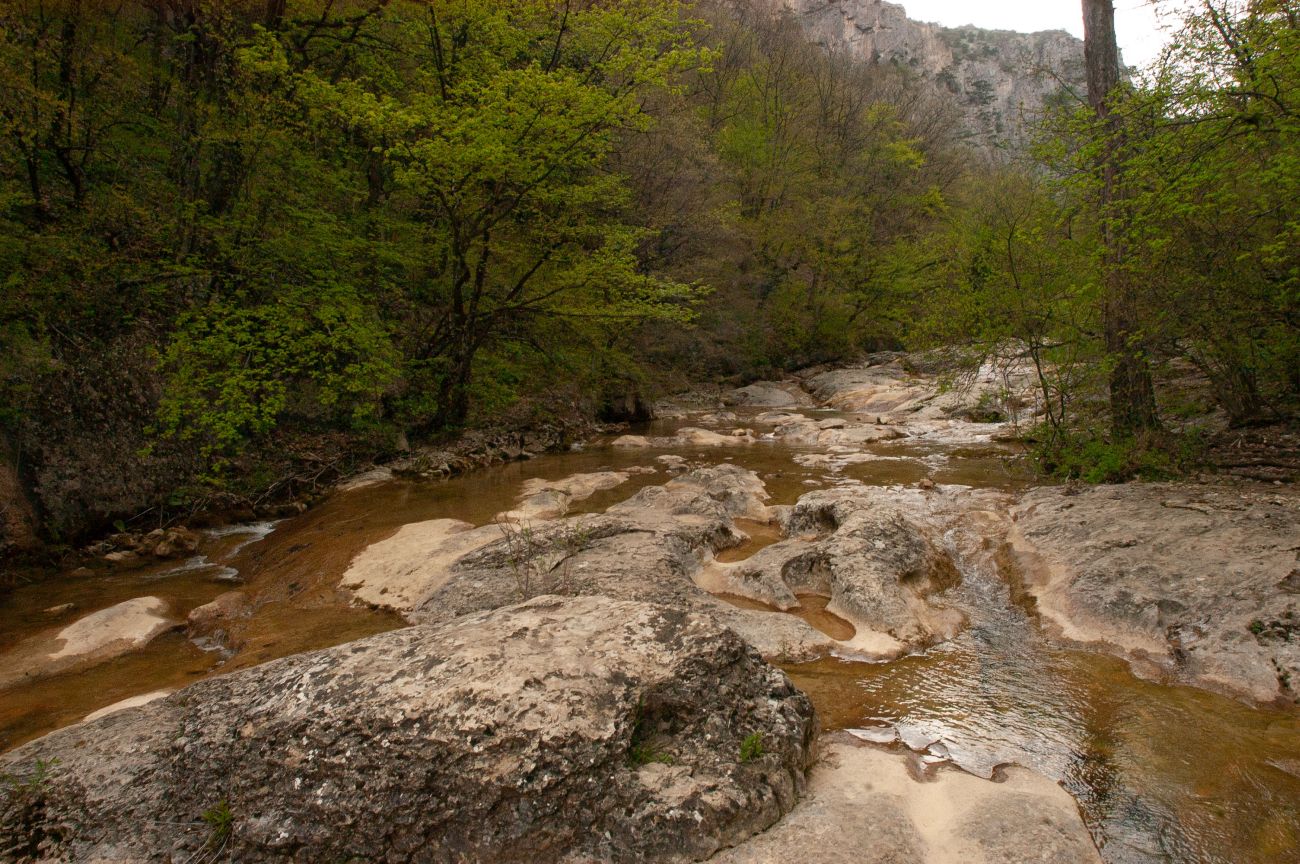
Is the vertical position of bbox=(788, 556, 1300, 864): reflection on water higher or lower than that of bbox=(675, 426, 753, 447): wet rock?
higher

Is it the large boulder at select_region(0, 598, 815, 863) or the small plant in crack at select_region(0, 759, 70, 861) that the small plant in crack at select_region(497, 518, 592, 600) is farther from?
the small plant in crack at select_region(0, 759, 70, 861)

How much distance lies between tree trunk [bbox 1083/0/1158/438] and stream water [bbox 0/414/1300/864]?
11.7 feet

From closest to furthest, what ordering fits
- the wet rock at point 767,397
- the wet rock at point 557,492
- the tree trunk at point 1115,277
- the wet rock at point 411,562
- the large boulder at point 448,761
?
the large boulder at point 448,761 → the wet rock at point 411,562 → the tree trunk at point 1115,277 → the wet rock at point 557,492 → the wet rock at point 767,397

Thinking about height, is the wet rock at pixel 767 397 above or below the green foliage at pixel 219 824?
below

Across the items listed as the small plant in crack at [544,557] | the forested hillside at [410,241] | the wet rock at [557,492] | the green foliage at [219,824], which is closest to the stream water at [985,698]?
the small plant in crack at [544,557]

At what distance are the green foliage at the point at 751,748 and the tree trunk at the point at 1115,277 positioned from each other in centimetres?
662

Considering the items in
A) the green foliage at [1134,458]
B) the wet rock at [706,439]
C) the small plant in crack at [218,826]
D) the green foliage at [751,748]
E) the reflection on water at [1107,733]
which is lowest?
the wet rock at [706,439]

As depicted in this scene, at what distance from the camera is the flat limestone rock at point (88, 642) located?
16.2ft

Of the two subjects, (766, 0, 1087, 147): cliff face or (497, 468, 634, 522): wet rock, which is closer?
(497, 468, 634, 522): wet rock

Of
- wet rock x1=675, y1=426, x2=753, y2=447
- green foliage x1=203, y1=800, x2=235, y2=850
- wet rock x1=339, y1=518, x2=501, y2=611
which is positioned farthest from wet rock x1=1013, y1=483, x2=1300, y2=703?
wet rock x1=675, y1=426, x2=753, y2=447

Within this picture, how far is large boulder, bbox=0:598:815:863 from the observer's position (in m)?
2.46

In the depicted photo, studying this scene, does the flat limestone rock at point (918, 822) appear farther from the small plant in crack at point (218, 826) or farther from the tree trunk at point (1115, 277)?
the tree trunk at point (1115, 277)

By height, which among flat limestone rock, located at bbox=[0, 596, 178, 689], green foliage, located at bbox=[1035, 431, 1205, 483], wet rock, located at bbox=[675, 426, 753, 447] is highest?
flat limestone rock, located at bbox=[0, 596, 178, 689]

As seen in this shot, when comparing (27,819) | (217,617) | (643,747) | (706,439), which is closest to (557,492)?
(217,617)
